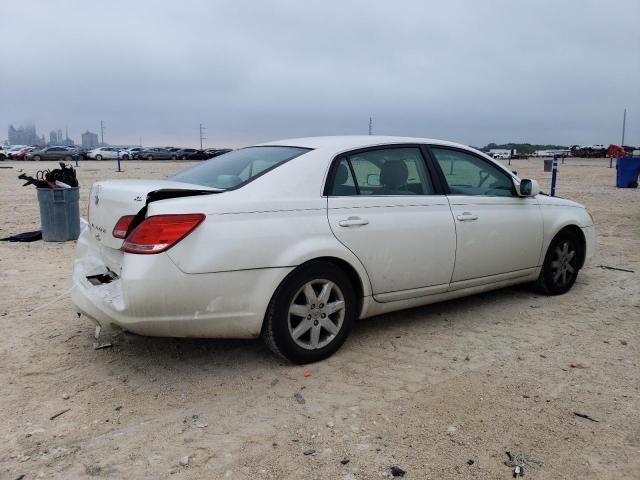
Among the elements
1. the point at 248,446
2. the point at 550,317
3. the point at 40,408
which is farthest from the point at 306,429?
the point at 550,317

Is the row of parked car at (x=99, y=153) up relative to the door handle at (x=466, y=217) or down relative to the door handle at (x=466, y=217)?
up

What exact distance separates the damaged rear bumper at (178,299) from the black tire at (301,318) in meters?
0.09

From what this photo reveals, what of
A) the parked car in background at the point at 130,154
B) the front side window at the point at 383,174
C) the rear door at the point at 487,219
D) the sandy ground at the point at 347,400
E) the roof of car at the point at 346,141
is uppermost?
the parked car in background at the point at 130,154

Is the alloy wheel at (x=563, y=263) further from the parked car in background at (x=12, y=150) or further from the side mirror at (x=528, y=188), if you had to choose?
the parked car in background at (x=12, y=150)

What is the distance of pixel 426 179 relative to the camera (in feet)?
15.0

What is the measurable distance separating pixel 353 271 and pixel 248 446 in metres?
1.49

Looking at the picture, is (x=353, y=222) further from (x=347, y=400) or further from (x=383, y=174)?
(x=347, y=400)

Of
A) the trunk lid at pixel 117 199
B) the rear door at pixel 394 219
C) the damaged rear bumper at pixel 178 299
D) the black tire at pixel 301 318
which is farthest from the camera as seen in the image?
the rear door at pixel 394 219

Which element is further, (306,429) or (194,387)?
(194,387)

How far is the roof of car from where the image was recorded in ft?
13.6

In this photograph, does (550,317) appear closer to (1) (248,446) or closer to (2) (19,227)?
(1) (248,446)

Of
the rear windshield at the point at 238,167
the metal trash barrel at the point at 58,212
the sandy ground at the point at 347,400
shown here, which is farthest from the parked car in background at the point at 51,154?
the rear windshield at the point at 238,167

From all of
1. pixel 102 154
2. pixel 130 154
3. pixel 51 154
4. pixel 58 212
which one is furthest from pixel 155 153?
pixel 58 212

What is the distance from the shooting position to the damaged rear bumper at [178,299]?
128 inches
